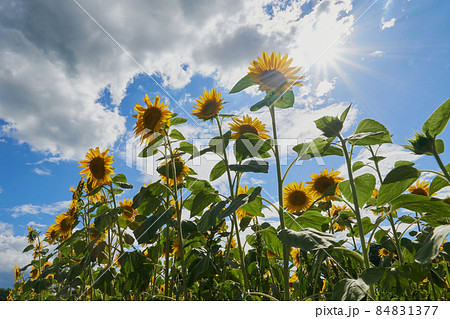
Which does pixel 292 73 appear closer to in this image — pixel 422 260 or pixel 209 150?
pixel 209 150

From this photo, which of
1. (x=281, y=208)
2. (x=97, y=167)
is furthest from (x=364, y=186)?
(x=97, y=167)

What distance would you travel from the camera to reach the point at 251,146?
1330 mm

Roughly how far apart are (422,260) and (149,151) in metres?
1.63

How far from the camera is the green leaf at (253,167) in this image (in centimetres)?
122

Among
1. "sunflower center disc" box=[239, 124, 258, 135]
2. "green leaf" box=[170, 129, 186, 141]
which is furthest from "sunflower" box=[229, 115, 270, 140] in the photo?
"green leaf" box=[170, 129, 186, 141]

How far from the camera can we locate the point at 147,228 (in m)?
1.52

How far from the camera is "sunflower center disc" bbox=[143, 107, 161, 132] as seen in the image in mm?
2082

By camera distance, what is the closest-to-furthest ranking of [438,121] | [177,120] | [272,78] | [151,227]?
1. [438,121]
2. [151,227]
3. [272,78]
4. [177,120]

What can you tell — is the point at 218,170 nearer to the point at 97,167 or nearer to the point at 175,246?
the point at 175,246

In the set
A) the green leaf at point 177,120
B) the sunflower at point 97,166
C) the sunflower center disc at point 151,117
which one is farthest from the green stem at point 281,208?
the sunflower at point 97,166

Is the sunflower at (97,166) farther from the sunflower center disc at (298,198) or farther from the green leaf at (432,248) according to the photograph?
the green leaf at (432,248)

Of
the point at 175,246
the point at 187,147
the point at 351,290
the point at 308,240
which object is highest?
the point at 187,147

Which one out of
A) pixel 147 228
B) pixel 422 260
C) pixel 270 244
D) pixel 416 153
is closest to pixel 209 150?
pixel 147 228

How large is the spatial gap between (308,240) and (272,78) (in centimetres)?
97
